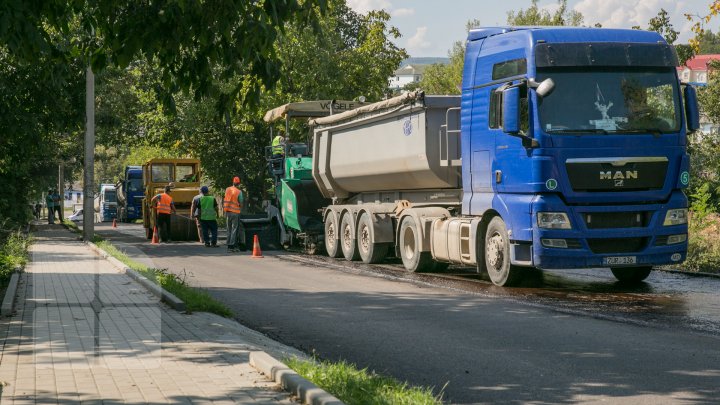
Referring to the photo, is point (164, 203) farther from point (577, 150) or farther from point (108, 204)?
point (108, 204)

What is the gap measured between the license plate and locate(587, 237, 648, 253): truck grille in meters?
0.11

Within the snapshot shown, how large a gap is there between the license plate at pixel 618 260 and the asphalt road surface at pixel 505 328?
0.44m

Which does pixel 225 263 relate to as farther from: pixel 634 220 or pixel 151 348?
pixel 151 348

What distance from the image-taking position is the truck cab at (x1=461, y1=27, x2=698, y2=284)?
13.6m

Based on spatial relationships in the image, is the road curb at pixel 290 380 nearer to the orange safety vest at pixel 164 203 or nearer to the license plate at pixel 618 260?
the license plate at pixel 618 260

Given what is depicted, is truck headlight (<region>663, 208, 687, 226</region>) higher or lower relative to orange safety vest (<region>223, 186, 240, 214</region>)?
lower

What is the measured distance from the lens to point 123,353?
8.59 meters

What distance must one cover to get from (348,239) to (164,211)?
1058 cm

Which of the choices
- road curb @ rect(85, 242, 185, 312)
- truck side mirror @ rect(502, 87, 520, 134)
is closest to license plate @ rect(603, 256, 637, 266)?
truck side mirror @ rect(502, 87, 520, 134)

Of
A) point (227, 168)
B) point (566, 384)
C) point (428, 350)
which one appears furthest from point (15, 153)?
point (227, 168)

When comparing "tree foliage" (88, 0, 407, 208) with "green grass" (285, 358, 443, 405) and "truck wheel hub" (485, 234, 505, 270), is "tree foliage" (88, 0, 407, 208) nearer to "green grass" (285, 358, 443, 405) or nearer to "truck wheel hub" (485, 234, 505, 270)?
"truck wheel hub" (485, 234, 505, 270)

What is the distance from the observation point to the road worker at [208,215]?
91.0 ft

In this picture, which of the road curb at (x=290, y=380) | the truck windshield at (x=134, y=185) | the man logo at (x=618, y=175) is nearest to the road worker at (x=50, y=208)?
the truck windshield at (x=134, y=185)

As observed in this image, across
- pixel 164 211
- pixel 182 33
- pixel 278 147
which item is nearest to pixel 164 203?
pixel 164 211
